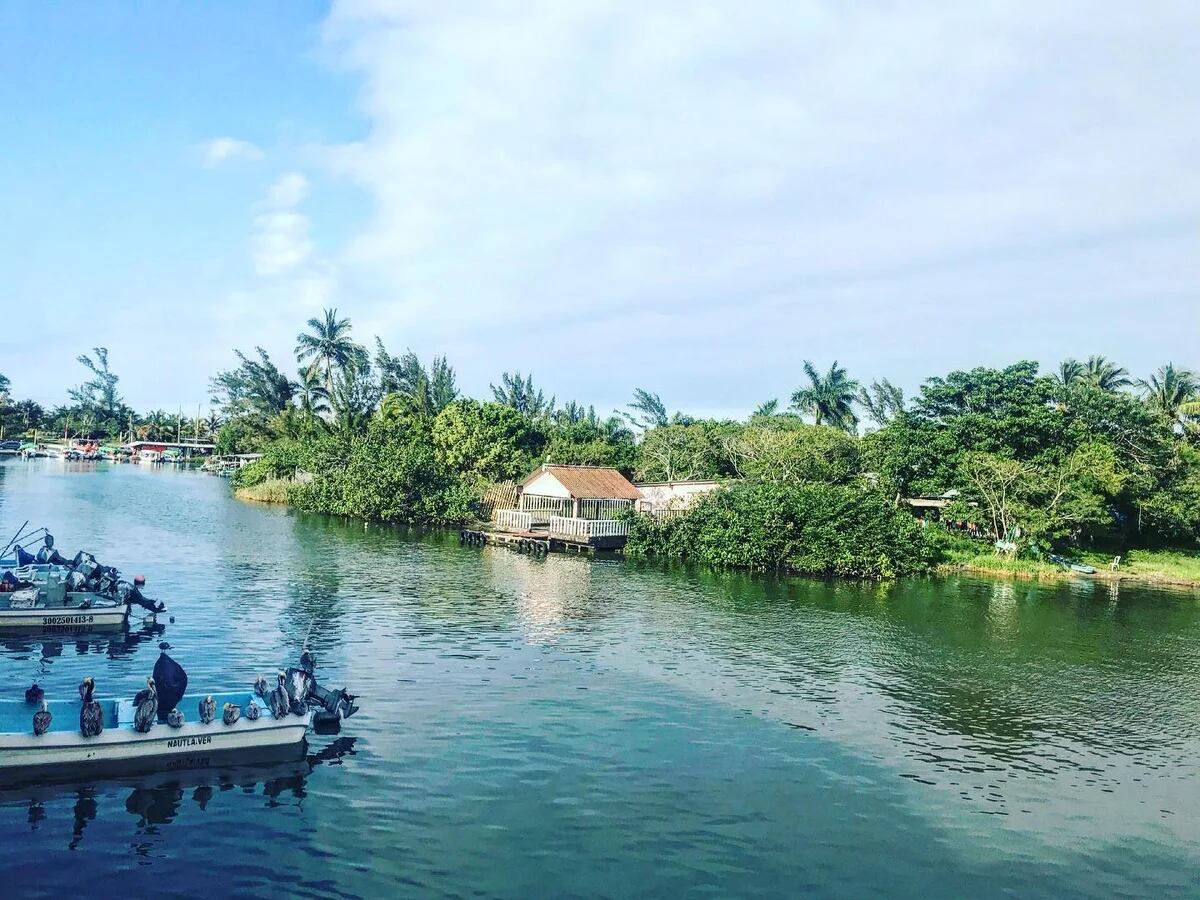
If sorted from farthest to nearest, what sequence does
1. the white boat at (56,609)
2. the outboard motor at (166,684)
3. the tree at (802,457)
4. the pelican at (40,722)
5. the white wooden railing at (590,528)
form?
the tree at (802,457), the white wooden railing at (590,528), the white boat at (56,609), the outboard motor at (166,684), the pelican at (40,722)

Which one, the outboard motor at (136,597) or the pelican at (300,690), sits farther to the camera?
the outboard motor at (136,597)

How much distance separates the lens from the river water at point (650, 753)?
15.3 meters

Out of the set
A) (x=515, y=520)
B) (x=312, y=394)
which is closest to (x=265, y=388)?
(x=312, y=394)

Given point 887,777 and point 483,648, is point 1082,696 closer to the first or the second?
point 887,777

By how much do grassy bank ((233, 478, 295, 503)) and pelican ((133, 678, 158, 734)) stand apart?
68.7 meters

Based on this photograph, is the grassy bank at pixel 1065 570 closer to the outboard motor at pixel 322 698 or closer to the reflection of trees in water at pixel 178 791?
the outboard motor at pixel 322 698

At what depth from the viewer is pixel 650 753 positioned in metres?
20.6

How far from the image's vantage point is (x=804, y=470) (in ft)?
190

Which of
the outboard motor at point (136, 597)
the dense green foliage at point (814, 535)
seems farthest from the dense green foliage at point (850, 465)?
the outboard motor at point (136, 597)

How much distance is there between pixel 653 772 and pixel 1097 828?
889cm

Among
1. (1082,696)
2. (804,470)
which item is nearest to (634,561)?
(804,470)

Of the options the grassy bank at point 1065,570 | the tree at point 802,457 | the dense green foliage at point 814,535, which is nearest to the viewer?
the dense green foliage at point 814,535

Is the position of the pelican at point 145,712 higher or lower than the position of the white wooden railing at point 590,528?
lower

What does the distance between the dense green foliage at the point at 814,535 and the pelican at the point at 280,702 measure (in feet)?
107
